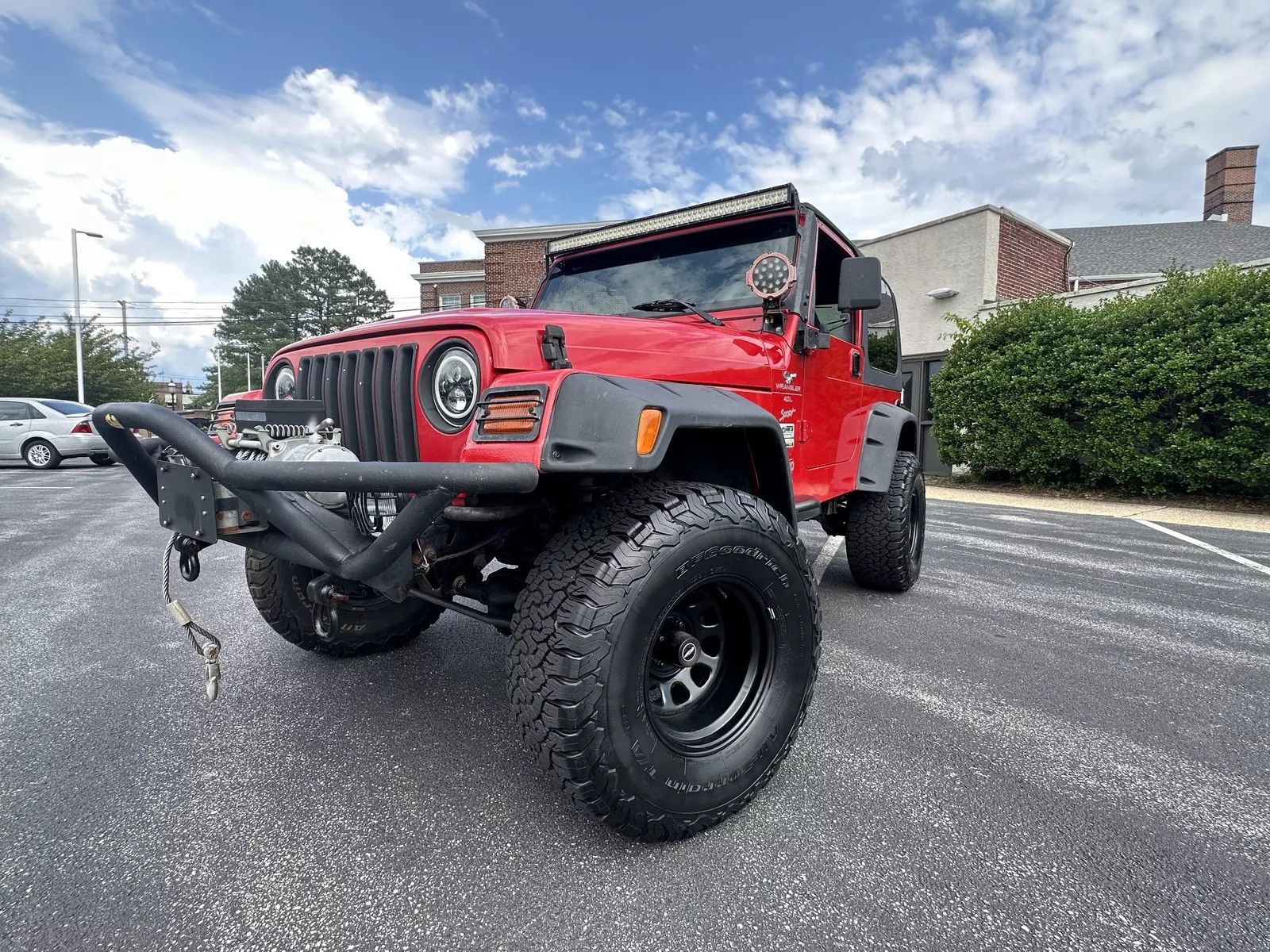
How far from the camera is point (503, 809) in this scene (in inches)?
71.2

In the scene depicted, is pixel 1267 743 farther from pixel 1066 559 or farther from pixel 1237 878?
pixel 1066 559

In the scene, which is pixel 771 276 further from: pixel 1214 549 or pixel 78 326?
pixel 78 326

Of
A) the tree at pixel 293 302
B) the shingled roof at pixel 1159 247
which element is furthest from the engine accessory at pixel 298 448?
the tree at pixel 293 302

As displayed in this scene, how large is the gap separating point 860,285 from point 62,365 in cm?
2804

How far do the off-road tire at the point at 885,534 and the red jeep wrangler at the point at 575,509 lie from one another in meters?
1.44

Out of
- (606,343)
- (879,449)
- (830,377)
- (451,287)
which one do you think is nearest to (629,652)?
(606,343)

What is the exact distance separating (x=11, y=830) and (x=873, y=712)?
8.75 feet

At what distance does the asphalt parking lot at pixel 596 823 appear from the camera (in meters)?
1.42

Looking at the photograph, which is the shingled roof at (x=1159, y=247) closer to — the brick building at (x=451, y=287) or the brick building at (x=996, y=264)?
the brick building at (x=996, y=264)

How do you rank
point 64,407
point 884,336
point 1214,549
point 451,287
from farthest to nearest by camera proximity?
point 451,287, point 64,407, point 1214,549, point 884,336

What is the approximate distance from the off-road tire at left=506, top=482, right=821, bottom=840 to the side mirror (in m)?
1.33

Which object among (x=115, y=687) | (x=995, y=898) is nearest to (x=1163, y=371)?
(x=995, y=898)

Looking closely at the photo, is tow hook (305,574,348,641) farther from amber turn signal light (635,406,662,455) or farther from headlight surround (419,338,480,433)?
amber turn signal light (635,406,662,455)

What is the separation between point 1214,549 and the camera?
5754 mm
